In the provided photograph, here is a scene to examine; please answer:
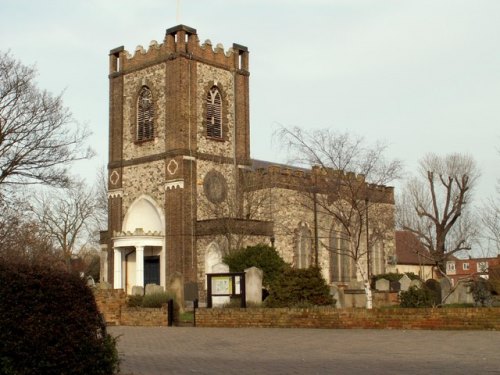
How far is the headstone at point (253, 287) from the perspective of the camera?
23.9 meters

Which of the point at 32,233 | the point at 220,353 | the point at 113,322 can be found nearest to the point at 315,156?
the point at 113,322

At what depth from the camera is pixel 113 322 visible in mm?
24781

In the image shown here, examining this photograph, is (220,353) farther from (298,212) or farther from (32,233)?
(298,212)

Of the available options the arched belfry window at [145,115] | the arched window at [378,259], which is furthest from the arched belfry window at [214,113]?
the arched window at [378,259]

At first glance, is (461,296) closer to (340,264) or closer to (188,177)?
(188,177)

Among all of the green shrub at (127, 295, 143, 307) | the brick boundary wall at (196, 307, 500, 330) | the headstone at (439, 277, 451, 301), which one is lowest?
the brick boundary wall at (196, 307, 500, 330)

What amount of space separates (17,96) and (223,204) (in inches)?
769

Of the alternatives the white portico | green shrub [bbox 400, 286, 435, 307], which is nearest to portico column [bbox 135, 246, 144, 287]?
the white portico

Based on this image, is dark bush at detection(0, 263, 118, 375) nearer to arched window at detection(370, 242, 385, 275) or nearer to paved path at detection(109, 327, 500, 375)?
paved path at detection(109, 327, 500, 375)

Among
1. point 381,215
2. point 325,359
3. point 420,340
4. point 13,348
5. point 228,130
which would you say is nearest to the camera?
point 13,348

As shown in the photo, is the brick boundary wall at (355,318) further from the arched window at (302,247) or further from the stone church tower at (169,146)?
the arched window at (302,247)

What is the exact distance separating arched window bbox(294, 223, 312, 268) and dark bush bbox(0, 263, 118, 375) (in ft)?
116

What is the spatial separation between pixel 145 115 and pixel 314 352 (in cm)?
3225

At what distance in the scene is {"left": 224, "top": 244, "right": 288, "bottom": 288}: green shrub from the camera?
30.2 m
